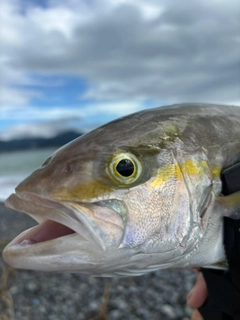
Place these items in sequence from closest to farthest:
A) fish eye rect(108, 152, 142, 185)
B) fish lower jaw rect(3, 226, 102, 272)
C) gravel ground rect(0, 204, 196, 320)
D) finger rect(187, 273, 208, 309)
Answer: fish lower jaw rect(3, 226, 102, 272) → fish eye rect(108, 152, 142, 185) → finger rect(187, 273, 208, 309) → gravel ground rect(0, 204, 196, 320)

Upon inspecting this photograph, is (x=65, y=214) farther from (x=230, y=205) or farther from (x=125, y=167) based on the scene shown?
(x=230, y=205)

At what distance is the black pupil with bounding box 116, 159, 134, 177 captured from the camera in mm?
1928

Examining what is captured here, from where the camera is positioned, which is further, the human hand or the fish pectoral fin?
the human hand

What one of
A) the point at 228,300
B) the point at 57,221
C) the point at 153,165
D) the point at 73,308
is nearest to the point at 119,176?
the point at 153,165

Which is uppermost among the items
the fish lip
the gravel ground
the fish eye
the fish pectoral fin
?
the fish eye

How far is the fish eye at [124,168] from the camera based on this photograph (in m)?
1.91

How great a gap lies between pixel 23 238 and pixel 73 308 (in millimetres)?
3853

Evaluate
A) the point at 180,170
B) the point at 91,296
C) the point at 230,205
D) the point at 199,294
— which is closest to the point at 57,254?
the point at 180,170

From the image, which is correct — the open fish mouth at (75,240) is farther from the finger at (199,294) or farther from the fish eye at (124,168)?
the finger at (199,294)

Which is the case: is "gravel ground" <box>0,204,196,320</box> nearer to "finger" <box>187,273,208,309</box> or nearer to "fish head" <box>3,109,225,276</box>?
"finger" <box>187,273,208,309</box>

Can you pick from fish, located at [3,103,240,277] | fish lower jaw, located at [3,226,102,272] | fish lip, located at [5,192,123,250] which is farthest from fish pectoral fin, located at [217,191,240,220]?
fish lower jaw, located at [3,226,102,272]

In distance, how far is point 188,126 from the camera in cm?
225

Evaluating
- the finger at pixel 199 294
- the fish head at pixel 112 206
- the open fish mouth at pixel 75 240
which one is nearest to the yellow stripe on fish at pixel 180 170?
the fish head at pixel 112 206

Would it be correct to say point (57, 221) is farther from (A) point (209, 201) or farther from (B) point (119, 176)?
(A) point (209, 201)
